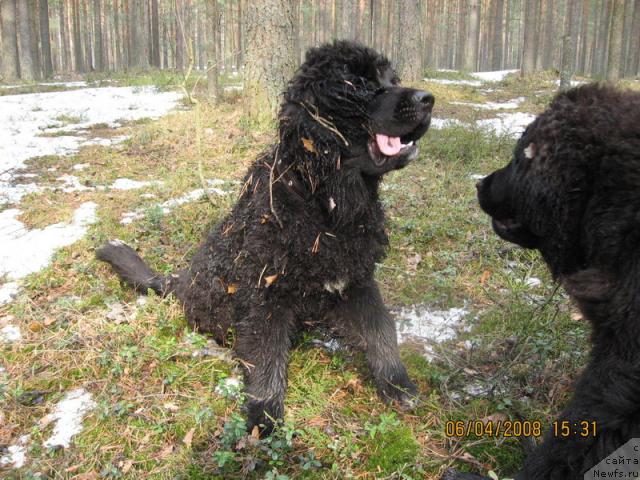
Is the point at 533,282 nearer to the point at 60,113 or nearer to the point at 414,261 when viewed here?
the point at 414,261

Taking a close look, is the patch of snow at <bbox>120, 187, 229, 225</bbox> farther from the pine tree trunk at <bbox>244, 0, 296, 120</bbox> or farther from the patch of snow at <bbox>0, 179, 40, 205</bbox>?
the pine tree trunk at <bbox>244, 0, 296, 120</bbox>

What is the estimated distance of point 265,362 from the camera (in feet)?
9.42

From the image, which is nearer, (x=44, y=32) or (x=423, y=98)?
(x=423, y=98)

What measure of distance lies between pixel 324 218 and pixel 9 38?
80.9 feet

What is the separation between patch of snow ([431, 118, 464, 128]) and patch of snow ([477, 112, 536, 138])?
0.44 meters

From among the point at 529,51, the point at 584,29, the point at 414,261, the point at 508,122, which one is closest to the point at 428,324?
the point at 414,261

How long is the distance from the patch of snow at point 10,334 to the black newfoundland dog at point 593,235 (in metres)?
3.42

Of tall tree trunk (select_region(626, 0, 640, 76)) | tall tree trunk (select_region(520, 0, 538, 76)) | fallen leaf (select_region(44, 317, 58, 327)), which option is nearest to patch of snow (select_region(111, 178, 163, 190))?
fallen leaf (select_region(44, 317, 58, 327))

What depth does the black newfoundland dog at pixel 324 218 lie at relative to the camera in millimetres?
2742

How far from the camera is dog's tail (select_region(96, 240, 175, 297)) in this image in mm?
3969

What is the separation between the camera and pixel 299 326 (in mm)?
3230

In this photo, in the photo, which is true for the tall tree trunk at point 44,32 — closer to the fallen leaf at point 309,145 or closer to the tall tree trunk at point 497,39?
the fallen leaf at point 309,145

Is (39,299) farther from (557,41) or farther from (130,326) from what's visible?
(557,41)
